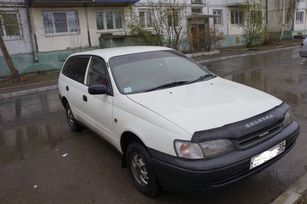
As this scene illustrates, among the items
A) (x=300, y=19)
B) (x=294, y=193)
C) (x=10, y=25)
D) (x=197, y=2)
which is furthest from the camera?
(x=300, y=19)

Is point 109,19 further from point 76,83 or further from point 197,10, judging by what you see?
point 76,83

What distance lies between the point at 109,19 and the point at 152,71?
1597 centimetres

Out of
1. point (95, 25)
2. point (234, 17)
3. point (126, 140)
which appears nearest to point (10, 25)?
point (95, 25)

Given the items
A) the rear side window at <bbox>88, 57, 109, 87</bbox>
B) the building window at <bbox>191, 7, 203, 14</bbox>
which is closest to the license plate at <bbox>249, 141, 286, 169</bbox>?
the rear side window at <bbox>88, 57, 109, 87</bbox>

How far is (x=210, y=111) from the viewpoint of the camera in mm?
2941

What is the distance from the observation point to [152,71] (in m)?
4.01

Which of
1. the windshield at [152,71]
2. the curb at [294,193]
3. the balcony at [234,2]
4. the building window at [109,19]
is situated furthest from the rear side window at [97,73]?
the balcony at [234,2]

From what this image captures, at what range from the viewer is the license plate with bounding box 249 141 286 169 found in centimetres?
281

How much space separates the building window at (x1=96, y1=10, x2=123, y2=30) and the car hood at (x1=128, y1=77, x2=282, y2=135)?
52.6 ft

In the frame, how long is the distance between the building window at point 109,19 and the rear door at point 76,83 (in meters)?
13.8

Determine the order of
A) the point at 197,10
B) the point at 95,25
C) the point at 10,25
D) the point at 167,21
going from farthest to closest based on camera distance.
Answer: the point at 197,10 < the point at 167,21 < the point at 95,25 < the point at 10,25

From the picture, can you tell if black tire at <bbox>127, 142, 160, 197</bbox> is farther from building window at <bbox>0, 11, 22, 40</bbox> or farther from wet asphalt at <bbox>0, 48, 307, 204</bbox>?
building window at <bbox>0, 11, 22, 40</bbox>

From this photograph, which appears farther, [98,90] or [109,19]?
[109,19]

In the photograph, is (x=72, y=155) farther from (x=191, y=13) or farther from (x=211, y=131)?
(x=191, y=13)
